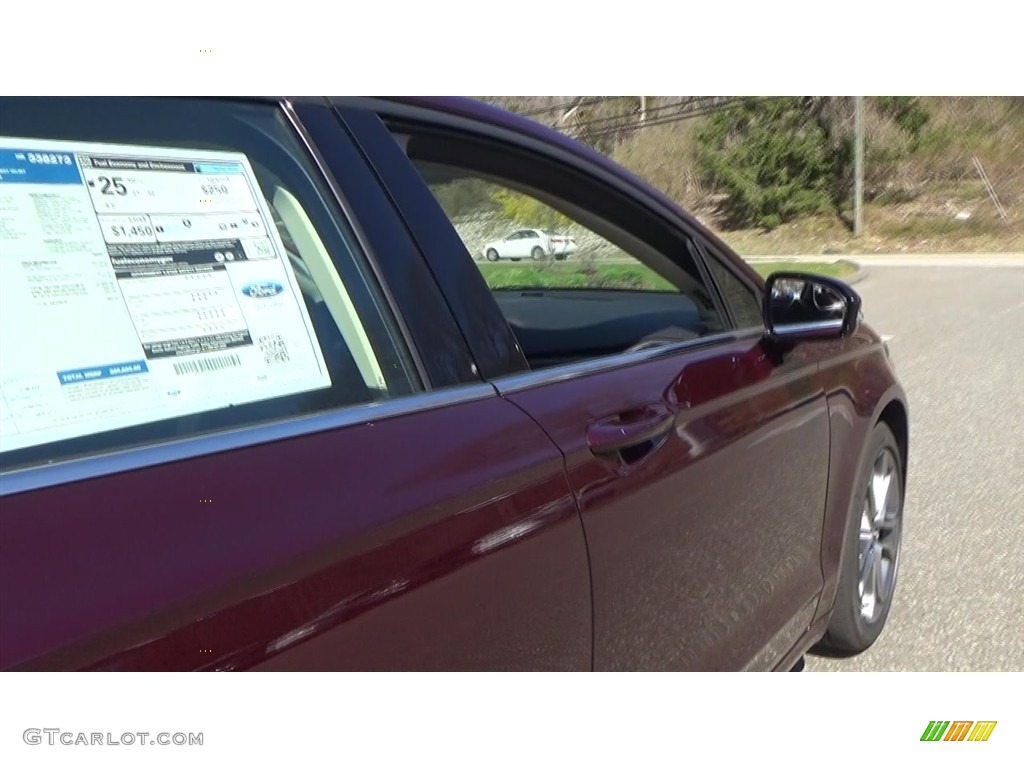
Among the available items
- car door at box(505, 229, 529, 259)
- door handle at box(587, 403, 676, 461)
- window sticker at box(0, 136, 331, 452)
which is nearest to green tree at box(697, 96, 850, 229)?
car door at box(505, 229, 529, 259)

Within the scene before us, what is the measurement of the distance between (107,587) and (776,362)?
184 cm

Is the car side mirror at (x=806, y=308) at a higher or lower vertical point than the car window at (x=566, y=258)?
lower

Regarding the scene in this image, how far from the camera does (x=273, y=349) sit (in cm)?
153

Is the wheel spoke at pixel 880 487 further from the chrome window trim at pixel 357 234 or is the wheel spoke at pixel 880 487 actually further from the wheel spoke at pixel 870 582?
the chrome window trim at pixel 357 234

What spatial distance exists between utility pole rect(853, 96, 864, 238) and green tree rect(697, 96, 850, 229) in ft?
0.08

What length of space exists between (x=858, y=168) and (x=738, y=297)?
60 centimetres

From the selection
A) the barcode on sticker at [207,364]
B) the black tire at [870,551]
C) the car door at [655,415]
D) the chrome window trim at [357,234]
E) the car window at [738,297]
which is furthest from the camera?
the black tire at [870,551]

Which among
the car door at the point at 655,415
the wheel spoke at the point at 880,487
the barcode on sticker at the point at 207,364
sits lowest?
A: the wheel spoke at the point at 880,487

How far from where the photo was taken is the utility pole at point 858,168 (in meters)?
1.91

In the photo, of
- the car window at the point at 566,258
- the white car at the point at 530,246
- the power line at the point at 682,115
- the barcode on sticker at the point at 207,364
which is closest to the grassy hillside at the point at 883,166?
the power line at the point at 682,115

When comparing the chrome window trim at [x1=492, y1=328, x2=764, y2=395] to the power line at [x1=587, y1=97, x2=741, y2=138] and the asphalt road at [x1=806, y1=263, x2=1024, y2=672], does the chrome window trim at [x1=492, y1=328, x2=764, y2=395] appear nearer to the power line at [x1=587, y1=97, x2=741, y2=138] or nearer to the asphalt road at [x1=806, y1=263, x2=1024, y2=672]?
the power line at [x1=587, y1=97, x2=741, y2=138]
